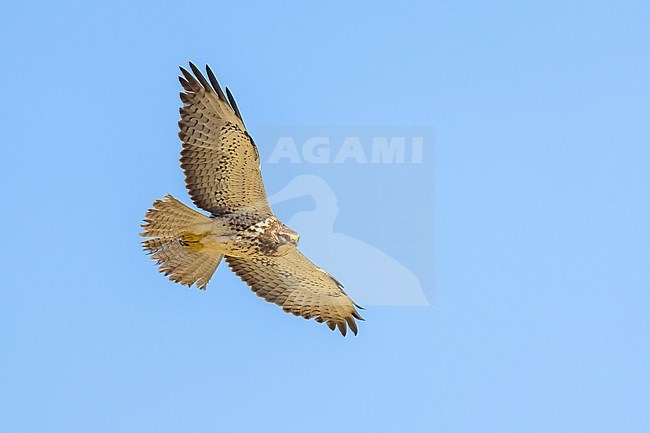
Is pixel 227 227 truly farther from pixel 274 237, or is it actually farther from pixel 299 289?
pixel 299 289

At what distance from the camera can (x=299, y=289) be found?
58.0 feet

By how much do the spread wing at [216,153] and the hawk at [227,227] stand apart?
0.5 inches

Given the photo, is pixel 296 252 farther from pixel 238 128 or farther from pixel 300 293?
pixel 238 128

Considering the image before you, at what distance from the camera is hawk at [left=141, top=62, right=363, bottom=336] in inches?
637

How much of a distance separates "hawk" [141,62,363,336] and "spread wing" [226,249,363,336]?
13 millimetres

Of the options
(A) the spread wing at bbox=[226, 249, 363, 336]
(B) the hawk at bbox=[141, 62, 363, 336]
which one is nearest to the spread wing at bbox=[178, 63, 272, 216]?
(B) the hawk at bbox=[141, 62, 363, 336]

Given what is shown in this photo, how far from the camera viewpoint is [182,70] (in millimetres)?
15984

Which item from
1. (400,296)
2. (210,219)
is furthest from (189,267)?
(400,296)

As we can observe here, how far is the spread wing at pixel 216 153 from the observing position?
16.1m

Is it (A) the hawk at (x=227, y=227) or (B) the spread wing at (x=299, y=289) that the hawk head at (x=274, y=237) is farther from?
(B) the spread wing at (x=299, y=289)

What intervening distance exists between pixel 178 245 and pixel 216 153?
1268 millimetres

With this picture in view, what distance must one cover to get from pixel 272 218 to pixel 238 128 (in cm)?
132

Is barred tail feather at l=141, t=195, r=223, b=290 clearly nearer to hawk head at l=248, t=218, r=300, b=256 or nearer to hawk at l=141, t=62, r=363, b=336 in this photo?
hawk at l=141, t=62, r=363, b=336

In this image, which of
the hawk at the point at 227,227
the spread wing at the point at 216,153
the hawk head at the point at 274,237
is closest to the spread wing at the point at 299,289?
the hawk at the point at 227,227
